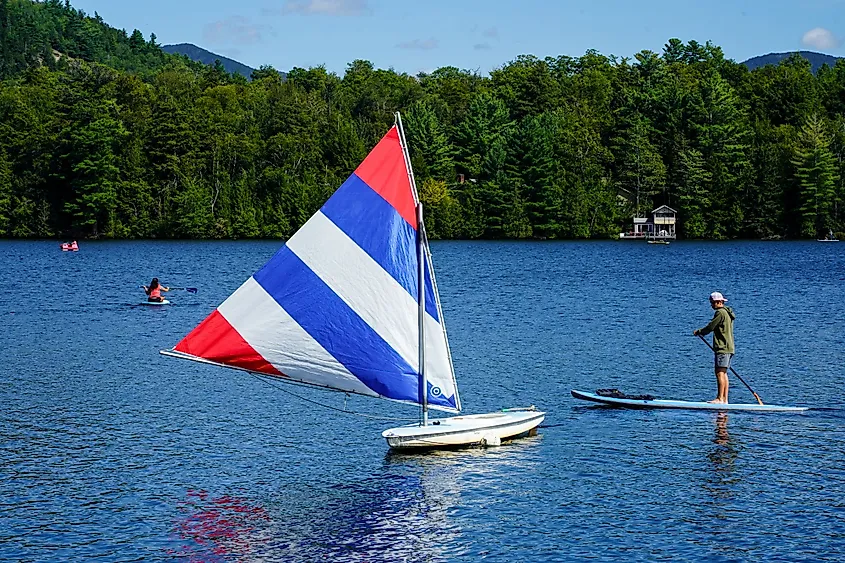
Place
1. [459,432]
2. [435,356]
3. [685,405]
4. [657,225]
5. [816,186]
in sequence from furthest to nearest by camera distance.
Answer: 1. [657,225]
2. [816,186]
3. [685,405]
4. [459,432]
5. [435,356]

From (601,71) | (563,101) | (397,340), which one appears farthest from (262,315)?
(601,71)

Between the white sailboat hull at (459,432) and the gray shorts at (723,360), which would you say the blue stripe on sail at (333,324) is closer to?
the white sailboat hull at (459,432)

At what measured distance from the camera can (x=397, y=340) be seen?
24.0m

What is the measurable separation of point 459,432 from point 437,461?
868mm

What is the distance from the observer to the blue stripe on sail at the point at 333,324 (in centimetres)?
2341

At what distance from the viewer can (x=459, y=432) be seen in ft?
81.2

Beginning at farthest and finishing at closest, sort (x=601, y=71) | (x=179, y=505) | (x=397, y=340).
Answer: (x=601, y=71), (x=397, y=340), (x=179, y=505)

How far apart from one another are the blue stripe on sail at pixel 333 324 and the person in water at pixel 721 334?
29.9 feet

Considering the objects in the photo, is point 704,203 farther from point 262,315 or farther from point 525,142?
point 262,315

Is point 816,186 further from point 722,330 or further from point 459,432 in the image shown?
point 459,432

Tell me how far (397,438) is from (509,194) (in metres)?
128

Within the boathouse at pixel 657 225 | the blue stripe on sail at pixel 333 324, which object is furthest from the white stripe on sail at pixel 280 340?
the boathouse at pixel 657 225

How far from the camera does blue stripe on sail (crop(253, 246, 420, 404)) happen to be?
23406 mm

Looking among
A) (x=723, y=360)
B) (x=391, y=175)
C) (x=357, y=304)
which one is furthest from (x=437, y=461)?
(x=723, y=360)
